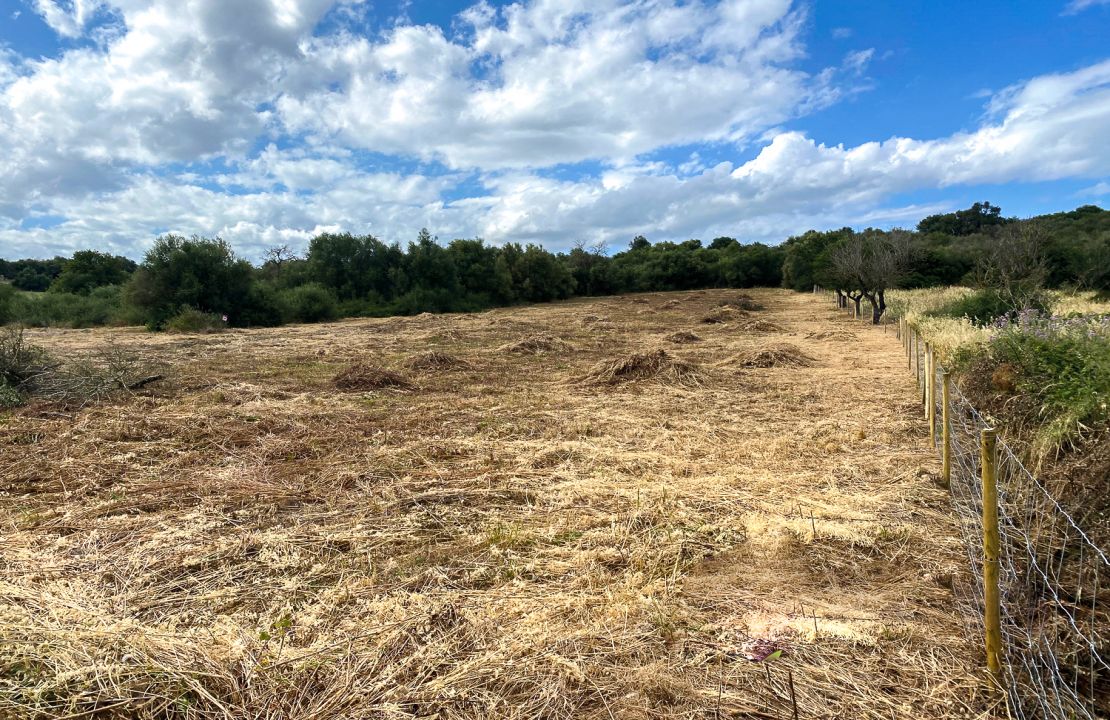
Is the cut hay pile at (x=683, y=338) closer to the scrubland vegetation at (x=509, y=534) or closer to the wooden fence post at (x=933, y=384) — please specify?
the scrubland vegetation at (x=509, y=534)

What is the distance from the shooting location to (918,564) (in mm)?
3559

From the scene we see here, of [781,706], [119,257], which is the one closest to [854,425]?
[781,706]

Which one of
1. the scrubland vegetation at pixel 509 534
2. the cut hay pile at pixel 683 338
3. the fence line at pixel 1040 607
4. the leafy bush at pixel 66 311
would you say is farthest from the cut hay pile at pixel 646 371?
the leafy bush at pixel 66 311

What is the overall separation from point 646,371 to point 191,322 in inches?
784

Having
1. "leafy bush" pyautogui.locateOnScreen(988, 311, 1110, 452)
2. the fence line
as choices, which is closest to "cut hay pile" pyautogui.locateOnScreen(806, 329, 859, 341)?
"leafy bush" pyautogui.locateOnScreen(988, 311, 1110, 452)

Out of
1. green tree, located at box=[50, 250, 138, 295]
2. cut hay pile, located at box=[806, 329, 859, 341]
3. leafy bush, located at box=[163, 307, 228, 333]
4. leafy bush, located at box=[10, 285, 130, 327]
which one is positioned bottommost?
cut hay pile, located at box=[806, 329, 859, 341]

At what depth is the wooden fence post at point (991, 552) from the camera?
2324mm

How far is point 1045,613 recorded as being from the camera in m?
2.92

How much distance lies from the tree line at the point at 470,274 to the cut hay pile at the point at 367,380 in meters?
11.9

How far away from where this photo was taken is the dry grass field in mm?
2506

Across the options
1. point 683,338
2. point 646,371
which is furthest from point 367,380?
point 683,338

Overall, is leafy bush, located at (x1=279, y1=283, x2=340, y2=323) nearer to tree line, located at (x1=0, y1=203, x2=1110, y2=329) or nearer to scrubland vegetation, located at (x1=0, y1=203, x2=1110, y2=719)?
tree line, located at (x1=0, y1=203, x2=1110, y2=329)

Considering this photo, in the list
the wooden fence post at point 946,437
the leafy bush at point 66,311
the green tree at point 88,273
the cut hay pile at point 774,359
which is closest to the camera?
the wooden fence post at point 946,437

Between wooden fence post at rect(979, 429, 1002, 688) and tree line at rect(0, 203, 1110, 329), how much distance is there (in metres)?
12.0
